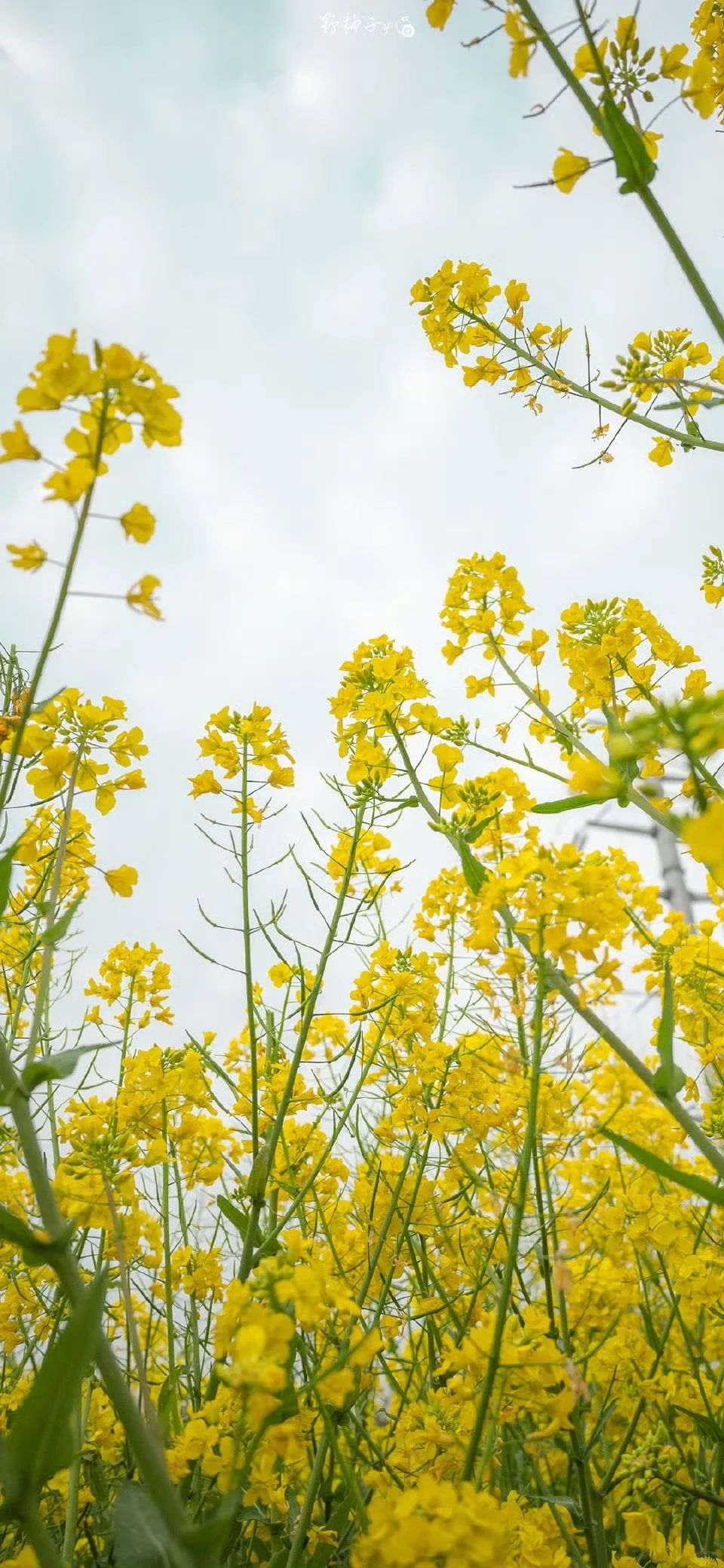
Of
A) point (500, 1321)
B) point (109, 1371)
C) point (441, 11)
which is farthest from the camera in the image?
point (441, 11)

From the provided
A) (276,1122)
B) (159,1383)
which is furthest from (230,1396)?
(159,1383)

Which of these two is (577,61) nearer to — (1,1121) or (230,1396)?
(230,1396)

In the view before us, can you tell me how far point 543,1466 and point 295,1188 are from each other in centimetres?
94

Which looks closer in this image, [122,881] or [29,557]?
[29,557]

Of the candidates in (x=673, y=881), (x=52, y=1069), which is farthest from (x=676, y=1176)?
(x=673, y=881)

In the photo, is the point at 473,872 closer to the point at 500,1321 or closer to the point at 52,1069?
the point at 500,1321

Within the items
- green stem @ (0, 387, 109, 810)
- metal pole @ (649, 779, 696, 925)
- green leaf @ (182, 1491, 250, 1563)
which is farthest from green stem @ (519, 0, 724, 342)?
metal pole @ (649, 779, 696, 925)

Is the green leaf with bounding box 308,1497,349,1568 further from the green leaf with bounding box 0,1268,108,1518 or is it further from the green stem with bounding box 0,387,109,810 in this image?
the green stem with bounding box 0,387,109,810

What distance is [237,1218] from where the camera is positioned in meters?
1.36

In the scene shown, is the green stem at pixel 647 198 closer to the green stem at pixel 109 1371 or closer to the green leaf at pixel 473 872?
the green leaf at pixel 473 872

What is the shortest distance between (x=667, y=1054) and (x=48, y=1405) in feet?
2.26

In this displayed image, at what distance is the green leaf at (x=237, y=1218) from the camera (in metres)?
1.30

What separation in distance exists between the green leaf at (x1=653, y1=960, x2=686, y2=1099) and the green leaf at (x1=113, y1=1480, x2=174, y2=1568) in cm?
67

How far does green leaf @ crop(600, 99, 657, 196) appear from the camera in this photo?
1.02 m
